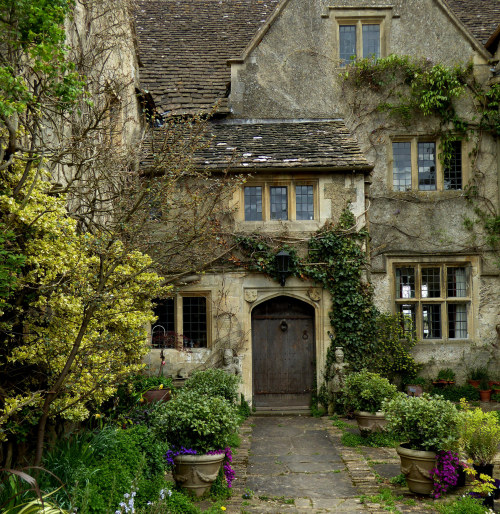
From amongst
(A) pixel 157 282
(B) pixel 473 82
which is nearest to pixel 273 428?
(A) pixel 157 282

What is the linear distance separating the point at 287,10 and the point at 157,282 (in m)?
9.59

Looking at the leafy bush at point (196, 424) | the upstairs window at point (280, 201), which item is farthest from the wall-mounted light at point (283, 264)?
the leafy bush at point (196, 424)

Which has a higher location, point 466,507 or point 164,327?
point 164,327

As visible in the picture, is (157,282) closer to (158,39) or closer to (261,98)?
(261,98)

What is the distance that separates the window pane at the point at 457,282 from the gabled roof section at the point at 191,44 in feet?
22.3

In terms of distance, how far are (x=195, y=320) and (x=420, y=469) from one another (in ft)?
23.0

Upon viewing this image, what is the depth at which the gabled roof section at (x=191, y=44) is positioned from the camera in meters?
15.0

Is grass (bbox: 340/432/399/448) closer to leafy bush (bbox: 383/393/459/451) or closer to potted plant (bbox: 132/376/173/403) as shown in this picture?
leafy bush (bbox: 383/393/459/451)

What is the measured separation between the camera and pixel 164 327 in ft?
43.8

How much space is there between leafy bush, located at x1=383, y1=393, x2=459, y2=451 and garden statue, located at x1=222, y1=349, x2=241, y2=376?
513cm

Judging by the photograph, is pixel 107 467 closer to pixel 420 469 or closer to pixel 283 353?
pixel 420 469

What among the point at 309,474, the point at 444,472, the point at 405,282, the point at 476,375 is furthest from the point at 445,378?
the point at 444,472

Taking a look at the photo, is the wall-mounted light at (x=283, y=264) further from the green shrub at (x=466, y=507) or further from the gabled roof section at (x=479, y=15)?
the gabled roof section at (x=479, y=15)

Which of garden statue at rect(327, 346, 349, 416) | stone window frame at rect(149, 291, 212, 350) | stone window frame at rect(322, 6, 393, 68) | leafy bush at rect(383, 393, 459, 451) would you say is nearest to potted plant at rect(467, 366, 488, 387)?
garden statue at rect(327, 346, 349, 416)
